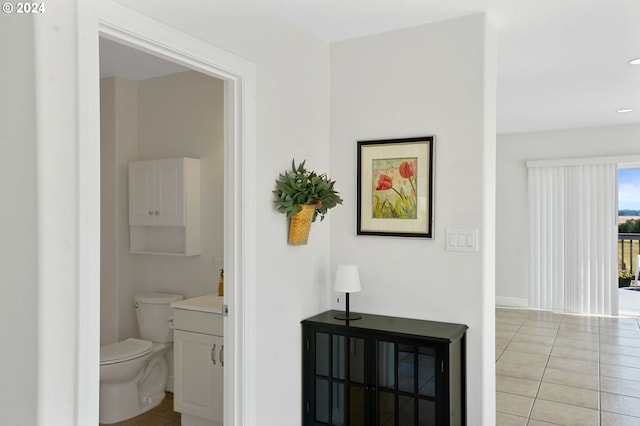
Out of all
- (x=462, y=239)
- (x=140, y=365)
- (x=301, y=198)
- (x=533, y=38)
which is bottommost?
(x=140, y=365)


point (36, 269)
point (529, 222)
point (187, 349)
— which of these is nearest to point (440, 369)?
point (187, 349)

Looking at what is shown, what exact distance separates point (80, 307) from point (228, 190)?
3.29ft

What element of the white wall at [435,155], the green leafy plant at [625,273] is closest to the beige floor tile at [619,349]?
the white wall at [435,155]

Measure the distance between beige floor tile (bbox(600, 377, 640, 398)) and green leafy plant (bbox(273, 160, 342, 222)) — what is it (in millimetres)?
2847

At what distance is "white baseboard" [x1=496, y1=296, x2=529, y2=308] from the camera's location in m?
7.07

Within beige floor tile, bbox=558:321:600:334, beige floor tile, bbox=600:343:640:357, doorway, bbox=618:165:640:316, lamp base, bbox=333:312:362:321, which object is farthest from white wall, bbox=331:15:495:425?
doorway, bbox=618:165:640:316

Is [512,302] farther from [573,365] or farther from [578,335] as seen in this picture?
[573,365]

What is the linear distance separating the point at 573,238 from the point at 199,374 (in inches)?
219

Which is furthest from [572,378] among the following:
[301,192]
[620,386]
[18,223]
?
[18,223]

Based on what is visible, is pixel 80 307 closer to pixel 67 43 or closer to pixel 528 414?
pixel 67 43

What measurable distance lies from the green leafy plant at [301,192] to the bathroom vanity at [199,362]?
89 cm

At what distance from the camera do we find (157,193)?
12.7 feet

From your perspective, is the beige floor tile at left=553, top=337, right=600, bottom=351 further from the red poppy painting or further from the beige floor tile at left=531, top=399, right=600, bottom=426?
the red poppy painting

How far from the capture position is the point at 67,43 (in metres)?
1.66
